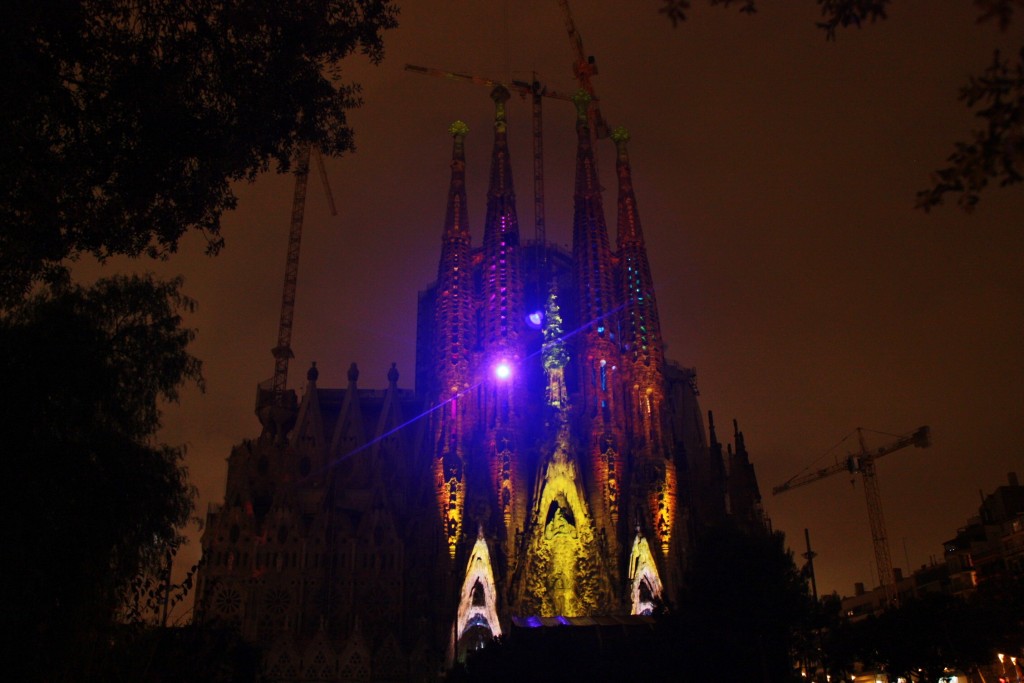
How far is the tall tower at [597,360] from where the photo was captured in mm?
44906

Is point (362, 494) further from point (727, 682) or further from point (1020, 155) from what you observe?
point (1020, 155)

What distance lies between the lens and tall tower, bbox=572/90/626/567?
4491cm

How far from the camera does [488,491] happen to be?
44.6m

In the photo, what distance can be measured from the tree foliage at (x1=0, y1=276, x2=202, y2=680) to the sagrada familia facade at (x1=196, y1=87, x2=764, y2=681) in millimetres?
25823

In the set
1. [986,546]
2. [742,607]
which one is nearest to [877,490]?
[986,546]

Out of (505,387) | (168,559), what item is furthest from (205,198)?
(505,387)

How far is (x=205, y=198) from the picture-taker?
11.4 meters

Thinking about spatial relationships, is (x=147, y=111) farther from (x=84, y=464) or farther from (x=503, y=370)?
(x=503, y=370)

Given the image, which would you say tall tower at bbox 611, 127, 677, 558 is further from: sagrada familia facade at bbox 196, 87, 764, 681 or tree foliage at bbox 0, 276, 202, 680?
tree foliage at bbox 0, 276, 202, 680

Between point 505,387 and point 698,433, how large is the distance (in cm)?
2134

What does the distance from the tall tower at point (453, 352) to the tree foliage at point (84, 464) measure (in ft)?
92.8

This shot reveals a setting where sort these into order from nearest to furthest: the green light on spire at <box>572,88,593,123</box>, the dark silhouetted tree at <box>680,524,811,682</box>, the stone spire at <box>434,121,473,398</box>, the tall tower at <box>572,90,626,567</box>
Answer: the dark silhouetted tree at <box>680,524,811,682</box> → the tall tower at <box>572,90,626,567</box> → the stone spire at <box>434,121,473,398</box> → the green light on spire at <box>572,88,593,123</box>

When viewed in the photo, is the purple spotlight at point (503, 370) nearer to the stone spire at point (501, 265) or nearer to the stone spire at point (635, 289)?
the stone spire at point (501, 265)

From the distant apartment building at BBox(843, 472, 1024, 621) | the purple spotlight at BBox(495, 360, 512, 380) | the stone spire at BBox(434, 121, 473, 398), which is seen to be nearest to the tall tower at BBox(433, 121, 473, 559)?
the stone spire at BBox(434, 121, 473, 398)
